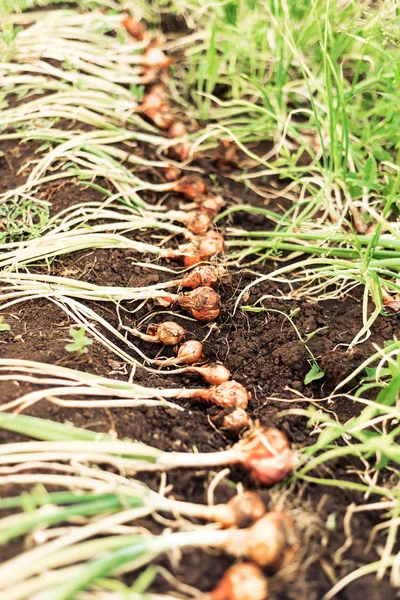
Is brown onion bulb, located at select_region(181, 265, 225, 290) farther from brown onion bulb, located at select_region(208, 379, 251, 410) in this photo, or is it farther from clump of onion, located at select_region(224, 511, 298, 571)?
clump of onion, located at select_region(224, 511, 298, 571)

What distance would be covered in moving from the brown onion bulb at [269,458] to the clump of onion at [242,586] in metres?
0.23

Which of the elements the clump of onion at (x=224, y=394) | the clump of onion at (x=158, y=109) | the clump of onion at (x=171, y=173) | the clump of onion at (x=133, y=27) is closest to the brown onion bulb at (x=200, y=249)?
the clump of onion at (x=171, y=173)

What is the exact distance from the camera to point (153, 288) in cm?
172

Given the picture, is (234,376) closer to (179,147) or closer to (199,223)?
(199,223)

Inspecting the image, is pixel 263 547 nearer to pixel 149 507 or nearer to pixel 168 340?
pixel 149 507

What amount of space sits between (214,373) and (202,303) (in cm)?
24

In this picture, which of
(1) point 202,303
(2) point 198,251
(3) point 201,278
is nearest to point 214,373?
(1) point 202,303

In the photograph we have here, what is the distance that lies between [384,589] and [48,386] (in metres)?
0.87

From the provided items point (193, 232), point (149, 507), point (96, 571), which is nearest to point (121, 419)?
point (149, 507)

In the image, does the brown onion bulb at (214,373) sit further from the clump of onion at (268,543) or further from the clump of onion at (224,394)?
the clump of onion at (268,543)

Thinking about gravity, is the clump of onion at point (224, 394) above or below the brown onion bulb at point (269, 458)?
below

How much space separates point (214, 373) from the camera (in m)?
1.54

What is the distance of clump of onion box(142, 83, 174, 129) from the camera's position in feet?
7.72

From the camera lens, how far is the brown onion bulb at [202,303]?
5.49 feet
